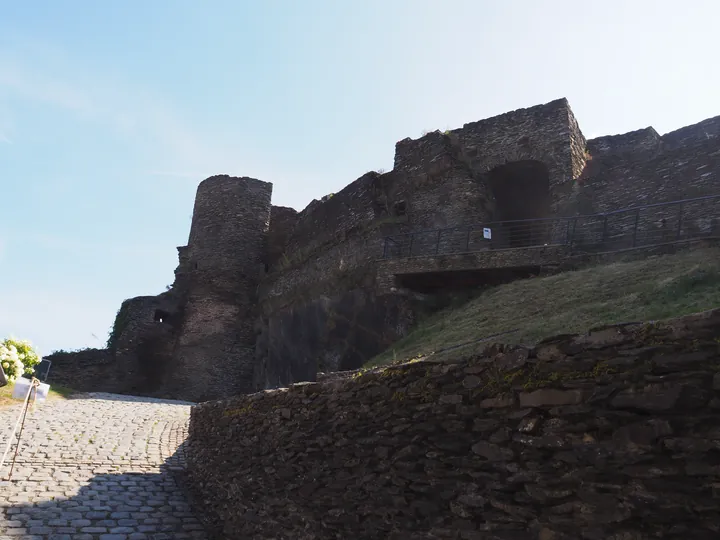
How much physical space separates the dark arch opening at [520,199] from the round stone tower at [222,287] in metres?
12.7

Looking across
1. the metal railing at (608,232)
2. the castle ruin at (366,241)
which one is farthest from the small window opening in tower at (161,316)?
the metal railing at (608,232)

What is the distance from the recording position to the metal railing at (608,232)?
11.9 metres

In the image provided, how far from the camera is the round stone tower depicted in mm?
25266

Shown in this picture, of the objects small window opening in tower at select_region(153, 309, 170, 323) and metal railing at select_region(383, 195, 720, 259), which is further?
small window opening in tower at select_region(153, 309, 170, 323)

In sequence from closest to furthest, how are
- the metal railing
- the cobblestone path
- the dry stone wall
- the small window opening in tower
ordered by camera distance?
the dry stone wall, the cobblestone path, the metal railing, the small window opening in tower

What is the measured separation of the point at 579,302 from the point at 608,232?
462 cm

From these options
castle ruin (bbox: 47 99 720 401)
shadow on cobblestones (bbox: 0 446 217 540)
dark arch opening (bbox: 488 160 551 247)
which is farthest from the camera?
dark arch opening (bbox: 488 160 551 247)

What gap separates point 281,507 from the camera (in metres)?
7.15

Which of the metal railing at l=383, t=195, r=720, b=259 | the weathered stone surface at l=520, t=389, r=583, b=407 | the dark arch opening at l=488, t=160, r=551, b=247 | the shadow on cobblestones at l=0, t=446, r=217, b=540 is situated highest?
the dark arch opening at l=488, t=160, r=551, b=247

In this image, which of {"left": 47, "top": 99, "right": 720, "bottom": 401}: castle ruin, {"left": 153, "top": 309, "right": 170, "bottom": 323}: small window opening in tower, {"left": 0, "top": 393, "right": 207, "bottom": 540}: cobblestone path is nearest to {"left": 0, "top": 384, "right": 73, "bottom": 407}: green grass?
{"left": 0, "top": 393, "right": 207, "bottom": 540}: cobblestone path

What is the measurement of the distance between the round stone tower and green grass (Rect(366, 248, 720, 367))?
46.1 feet

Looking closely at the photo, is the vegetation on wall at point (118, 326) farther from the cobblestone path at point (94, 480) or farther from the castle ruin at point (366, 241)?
the cobblestone path at point (94, 480)

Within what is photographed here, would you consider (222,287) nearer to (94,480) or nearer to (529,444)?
(94,480)

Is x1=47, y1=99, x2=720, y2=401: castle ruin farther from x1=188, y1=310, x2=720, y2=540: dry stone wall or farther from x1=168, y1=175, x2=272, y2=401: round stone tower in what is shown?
x1=188, y1=310, x2=720, y2=540: dry stone wall
